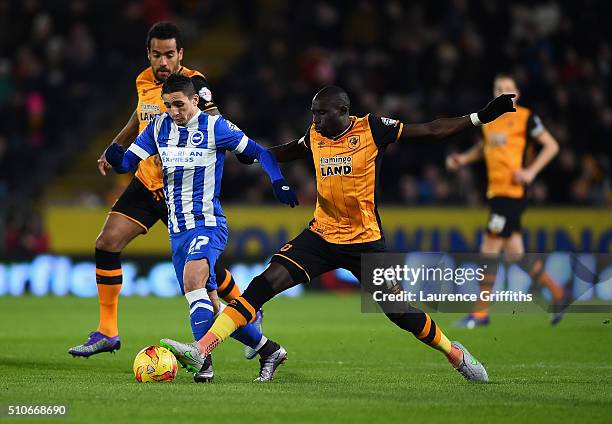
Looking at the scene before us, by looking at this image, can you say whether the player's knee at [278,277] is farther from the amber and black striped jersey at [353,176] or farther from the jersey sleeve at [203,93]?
the jersey sleeve at [203,93]

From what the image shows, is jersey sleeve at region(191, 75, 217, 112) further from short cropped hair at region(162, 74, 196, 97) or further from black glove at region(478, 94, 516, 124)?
black glove at region(478, 94, 516, 124)

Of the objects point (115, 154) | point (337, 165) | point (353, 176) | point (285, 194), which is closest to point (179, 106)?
point (115, 154)

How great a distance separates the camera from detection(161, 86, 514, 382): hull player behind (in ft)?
26.1

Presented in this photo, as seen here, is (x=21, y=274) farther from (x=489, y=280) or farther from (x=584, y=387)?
(x=584, y=387)

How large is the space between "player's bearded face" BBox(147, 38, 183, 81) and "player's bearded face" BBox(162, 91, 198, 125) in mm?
1141

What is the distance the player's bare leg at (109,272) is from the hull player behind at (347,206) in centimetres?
164

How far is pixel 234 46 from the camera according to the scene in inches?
936

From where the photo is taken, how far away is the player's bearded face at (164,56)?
9.23 meters

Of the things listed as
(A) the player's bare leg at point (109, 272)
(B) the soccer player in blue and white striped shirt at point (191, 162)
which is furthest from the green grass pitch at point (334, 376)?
(B) the soccer player in blue and white striped shirt at point (191, 162)

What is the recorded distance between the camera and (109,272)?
31.1 ft

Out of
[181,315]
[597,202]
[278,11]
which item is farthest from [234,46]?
[181,315]

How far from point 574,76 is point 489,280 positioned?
8020mm

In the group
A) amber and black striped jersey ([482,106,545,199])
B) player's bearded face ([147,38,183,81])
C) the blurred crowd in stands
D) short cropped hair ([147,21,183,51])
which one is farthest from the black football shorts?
the blurred crowd in stands

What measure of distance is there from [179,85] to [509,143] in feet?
18.1
